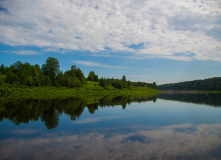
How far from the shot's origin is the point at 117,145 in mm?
10281

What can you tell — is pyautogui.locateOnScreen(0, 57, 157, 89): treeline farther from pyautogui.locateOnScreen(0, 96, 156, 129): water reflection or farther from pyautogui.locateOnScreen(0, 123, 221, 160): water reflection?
pyautogui.locateOnScreen(0, 123, 221, 160): water reflection

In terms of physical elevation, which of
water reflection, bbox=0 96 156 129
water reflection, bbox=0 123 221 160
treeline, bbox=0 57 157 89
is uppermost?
treeline, bbox=0 57 157 89

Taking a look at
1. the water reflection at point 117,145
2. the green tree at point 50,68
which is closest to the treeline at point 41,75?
the green tree at point 50,68

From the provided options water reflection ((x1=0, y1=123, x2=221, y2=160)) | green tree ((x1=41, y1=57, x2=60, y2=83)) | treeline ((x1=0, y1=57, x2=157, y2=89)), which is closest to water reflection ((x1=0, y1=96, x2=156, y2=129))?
water reflection ((x1=0, y1=123, x2=221, y2=160))

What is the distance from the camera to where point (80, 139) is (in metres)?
11.5

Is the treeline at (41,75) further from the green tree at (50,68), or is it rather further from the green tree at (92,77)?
the green tree at (92,77)

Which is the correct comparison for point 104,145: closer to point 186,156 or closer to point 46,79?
point 186,156

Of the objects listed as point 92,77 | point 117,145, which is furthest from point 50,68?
point 117,145

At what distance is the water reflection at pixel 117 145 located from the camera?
8742 millimetres

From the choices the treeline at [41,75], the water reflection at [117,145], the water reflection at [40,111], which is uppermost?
the treeline at [41,75]

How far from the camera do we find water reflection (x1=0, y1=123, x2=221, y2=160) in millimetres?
8742

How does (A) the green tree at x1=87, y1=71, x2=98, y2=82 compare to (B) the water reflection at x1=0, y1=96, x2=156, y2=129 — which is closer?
(B) the water reflection at x1=0, y1=96, x2=156, y2=129

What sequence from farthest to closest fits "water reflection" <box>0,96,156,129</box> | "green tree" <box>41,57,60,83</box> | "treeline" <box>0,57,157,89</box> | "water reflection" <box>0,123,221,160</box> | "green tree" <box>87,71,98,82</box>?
"green tree" <box>87,71,98,82</box> → "green tree" <box>41,57,60,83</box> → "treeline" <box>0,57,157,89</box> → "water reflection" <box>0,96,156,129</box> → "water reflection" <box>0,123,221,160</box>

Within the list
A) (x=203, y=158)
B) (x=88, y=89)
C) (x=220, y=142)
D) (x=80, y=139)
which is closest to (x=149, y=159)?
(x=203, y=158)
